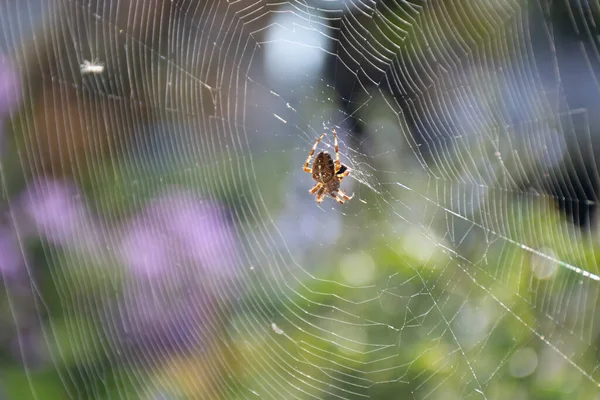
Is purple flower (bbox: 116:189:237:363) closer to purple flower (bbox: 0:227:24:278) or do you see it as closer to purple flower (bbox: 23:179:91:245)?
purple flower (bbox: 23:179:91:245)

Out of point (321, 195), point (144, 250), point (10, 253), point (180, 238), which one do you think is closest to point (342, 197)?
point (321, 195)

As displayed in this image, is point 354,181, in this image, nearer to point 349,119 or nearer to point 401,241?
point 349,119

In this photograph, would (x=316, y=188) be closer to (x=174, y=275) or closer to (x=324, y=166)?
(x=324, y=166)

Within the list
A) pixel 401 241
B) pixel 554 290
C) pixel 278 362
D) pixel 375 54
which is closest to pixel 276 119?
pixel 375 54

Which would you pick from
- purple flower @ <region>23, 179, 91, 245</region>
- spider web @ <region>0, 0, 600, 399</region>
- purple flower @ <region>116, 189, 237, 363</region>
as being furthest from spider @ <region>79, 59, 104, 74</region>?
purple flower @ <region>116, 189, 237, 363</region>

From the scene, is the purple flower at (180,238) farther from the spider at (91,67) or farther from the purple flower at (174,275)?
the spider at (91,67)

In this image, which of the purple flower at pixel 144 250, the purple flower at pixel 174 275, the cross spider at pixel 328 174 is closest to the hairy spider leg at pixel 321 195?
the cross spider at pixel 328 174
